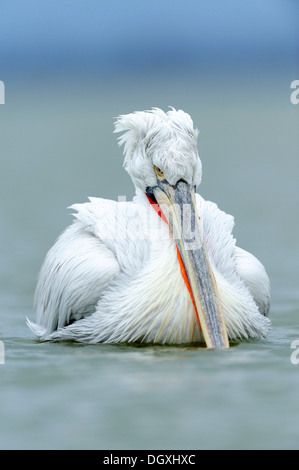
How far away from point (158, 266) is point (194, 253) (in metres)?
0.28

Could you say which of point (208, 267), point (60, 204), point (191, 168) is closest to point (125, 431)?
point (208, 267)

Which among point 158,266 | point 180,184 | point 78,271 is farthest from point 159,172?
point 78,271

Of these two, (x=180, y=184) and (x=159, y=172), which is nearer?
(x=180, y=184)

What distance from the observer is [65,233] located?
26.3ft

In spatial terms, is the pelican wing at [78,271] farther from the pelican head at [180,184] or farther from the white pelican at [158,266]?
the pelican head at [180,184]

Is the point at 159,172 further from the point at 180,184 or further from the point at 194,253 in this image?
the point at 194,253

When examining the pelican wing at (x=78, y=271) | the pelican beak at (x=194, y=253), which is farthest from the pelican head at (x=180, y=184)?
the pelican wing at (x=78, y=271)

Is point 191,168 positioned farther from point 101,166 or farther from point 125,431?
point 101,166

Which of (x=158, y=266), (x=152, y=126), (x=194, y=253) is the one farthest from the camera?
(x=152, y=126)

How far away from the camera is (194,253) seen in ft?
23.0

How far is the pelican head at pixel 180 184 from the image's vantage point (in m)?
6.80

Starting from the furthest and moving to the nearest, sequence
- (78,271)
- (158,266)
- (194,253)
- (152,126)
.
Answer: (78,271) < (152,126) < (158,266) < (194,253)

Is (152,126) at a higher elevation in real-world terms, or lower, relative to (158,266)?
higher

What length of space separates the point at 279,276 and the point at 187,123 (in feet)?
11.7
